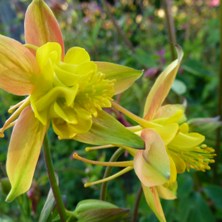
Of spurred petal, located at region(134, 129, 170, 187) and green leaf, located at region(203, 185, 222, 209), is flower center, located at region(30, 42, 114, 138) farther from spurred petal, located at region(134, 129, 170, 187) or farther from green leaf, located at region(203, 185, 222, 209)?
green leaf, located at region(203, 185, 222, 209)

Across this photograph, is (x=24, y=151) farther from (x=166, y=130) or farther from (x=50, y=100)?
(x=166, y=130)

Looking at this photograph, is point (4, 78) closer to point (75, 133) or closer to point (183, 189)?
point (75, 133)

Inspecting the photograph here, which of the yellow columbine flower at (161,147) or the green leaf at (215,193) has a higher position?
the yellow columbine flower at (161,147)

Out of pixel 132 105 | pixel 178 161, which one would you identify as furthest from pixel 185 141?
pixel 132 105

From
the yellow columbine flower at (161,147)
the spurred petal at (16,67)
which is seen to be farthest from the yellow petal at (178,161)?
the spurred petal at (16,67)

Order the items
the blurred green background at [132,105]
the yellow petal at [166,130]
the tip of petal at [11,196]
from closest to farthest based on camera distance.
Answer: the tip of petal at [11,196], the yellow petal at [166,130], the blurred green background at [132,105]

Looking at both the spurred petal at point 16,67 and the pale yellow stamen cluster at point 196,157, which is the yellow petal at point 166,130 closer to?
the pale yellow stamen cluster at point 196,157
